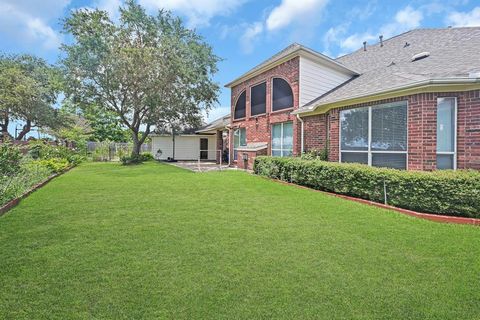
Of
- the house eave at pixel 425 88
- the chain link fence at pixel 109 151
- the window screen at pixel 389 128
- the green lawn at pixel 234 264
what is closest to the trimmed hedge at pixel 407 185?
the green lawn at pixel 234 264

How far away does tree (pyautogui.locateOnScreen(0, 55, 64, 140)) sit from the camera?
19031 mm

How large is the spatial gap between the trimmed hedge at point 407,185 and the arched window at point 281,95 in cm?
483

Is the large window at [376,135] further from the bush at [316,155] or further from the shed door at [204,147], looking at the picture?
the shed door at [204,147]

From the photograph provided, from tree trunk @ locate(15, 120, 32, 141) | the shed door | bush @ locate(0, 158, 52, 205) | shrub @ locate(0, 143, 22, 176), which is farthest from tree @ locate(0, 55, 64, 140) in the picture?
the shed door

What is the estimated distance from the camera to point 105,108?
65.0ft

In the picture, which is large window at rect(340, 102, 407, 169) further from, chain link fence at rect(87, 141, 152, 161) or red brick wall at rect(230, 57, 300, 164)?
chain link fence at rect(87, 141, 152, 161)

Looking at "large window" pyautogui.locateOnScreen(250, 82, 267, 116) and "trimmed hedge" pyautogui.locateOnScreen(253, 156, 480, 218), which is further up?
"large window" pyautogui.locateOnScreen(250, 82, 267, 116)

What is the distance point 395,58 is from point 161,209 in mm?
12189

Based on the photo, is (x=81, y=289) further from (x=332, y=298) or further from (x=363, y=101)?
(x=363, y=101)

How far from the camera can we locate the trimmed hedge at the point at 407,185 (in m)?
5.08

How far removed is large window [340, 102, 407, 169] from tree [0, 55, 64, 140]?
61.0ft

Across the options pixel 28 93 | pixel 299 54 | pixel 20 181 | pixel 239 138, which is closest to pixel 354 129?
pixel 299 54

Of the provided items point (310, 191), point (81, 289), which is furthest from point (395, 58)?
point (81, 289)

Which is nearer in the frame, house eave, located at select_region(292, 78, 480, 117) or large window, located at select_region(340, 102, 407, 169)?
house eave, located at select_region(292, 78, 480, 117)
